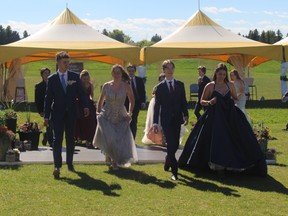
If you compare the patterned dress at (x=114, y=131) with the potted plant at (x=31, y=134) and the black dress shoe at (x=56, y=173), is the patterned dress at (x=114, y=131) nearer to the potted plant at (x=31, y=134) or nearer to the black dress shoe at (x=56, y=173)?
the black dress shoe at (x=56, y=173)

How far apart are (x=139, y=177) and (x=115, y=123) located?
3.46 ft

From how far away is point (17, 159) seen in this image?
905 centimetres

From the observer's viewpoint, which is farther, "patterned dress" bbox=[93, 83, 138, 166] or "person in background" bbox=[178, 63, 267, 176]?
"patterned dress" bbox=[93, 83, 138, 166]

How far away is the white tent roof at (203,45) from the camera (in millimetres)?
21453

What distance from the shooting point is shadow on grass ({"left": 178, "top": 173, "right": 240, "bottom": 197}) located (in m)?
7.06

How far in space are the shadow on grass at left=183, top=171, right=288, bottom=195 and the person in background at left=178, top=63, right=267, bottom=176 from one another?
9cm

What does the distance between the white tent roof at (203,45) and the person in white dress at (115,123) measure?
12823 millimetres

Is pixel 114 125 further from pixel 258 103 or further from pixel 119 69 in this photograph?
pixel 258 103

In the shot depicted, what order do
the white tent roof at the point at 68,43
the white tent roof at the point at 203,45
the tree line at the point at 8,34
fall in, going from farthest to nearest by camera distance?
the tree line at the point at 8,34, the white tent roof at the point at 203,45, the white tent roof at the point at 68,43

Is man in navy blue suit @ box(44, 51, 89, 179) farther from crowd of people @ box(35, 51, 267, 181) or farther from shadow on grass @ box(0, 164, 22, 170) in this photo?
shadow on grass @ box(0, 164, 22, 170)

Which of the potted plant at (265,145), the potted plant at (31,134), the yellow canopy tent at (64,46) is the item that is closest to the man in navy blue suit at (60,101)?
the potted plant at (31,134)

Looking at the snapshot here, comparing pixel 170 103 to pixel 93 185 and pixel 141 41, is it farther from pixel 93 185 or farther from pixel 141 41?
pixel 141 41

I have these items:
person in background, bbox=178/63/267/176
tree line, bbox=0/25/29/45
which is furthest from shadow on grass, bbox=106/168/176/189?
tree line, bbox=0/25/29/45

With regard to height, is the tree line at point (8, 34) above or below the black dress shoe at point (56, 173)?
above
